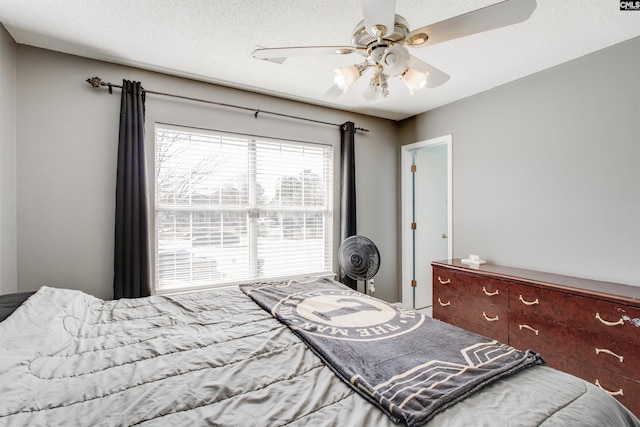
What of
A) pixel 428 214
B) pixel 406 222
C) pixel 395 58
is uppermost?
pixel 395 58

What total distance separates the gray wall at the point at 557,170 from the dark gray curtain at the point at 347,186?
1093 millimetres

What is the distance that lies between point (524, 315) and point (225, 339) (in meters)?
2.13

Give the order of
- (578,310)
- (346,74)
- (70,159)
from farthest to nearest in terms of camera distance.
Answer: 1. (70,159)
2. (578,310)
3. (346,74)

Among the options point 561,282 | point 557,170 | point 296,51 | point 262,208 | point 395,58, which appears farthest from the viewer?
point 262,208

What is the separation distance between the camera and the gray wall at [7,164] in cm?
191

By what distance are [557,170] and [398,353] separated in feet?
7.28

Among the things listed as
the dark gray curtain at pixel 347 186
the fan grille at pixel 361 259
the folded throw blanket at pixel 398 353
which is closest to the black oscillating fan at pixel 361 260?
the fan grille at pixel 361 259

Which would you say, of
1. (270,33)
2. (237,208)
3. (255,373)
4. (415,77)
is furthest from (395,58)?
(237,208)

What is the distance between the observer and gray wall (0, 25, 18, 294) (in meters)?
1.91

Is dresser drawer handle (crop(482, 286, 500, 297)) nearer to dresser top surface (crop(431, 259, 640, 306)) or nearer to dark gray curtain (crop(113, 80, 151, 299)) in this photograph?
dresser top surface (crop(431, 259, 640, 306))

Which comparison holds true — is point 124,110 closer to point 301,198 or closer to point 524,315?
point 301,198

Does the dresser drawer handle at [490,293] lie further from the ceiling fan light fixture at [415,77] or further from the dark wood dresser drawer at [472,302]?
the ceiling fan light fixture at [415,77]

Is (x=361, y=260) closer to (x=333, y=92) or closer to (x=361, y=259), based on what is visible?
(x=361, y=259)

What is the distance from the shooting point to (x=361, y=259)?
106 inches
